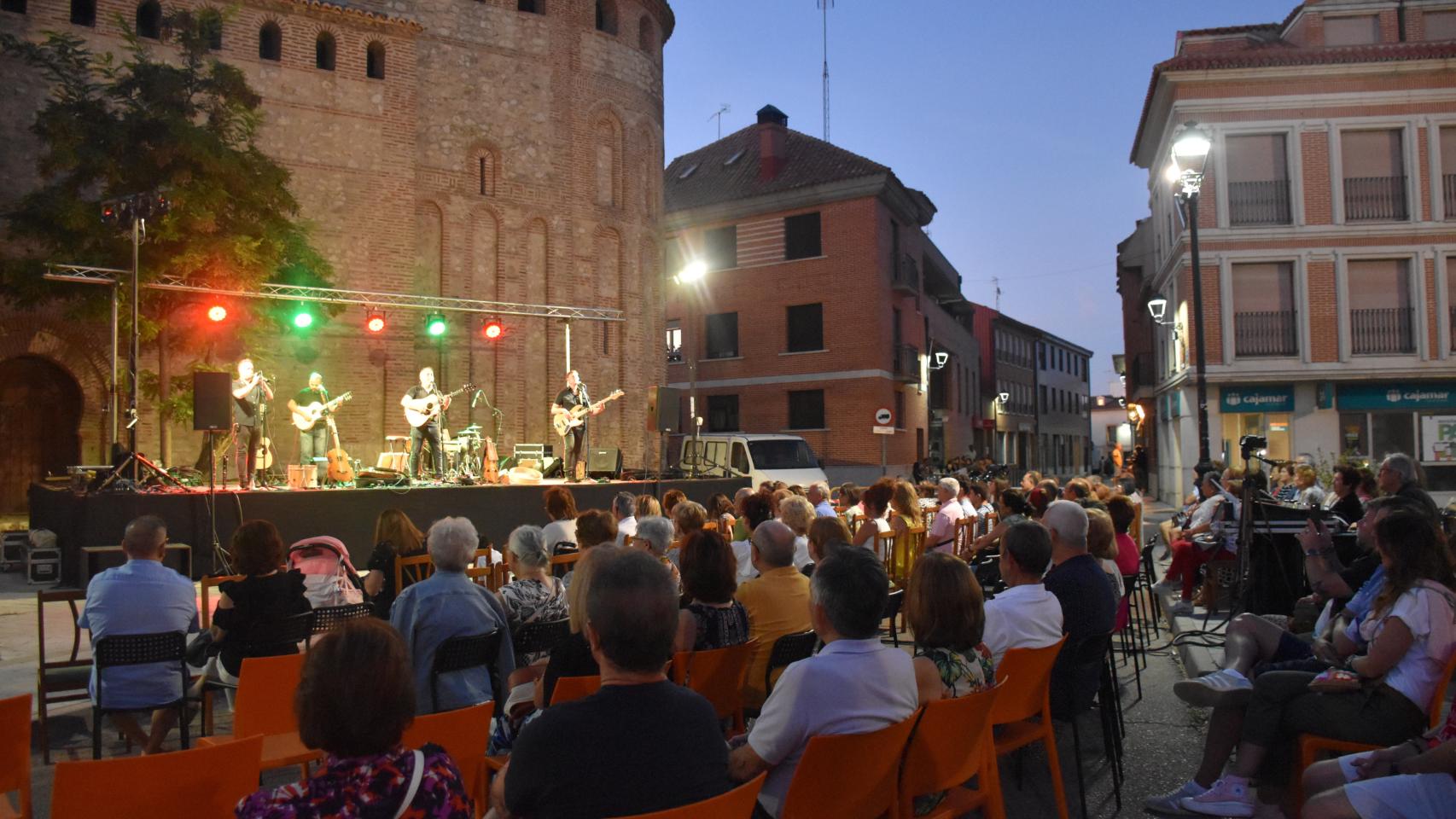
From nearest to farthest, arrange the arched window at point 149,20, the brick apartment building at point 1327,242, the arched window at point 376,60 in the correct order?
the arched window at point 149,20 → the arched window at point 376,60 → the brick apartment building at point 1327,242

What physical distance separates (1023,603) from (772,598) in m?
1.09

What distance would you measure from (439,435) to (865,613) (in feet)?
44.0

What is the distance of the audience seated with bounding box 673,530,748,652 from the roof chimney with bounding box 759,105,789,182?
27.5m

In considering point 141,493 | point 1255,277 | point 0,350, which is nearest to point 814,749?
point 141,493

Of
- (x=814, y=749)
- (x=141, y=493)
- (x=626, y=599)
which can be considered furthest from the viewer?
(x=141, y=493)

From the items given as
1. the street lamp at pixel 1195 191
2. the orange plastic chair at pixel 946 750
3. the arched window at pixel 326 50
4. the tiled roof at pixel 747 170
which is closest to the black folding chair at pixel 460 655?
the orange plastic chair at pixel 946 750

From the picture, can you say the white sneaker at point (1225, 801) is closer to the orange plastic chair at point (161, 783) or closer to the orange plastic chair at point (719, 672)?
the orange plastic chair at point (719, 672)

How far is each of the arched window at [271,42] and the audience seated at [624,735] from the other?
20.6m

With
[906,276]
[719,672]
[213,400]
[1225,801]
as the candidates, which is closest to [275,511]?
[213,400]

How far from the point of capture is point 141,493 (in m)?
11.4

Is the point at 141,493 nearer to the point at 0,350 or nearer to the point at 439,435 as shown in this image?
the point at 439,435

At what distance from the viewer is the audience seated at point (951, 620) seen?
3.55 m

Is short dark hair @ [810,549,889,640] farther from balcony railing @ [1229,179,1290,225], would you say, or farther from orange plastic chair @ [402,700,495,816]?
balcony railing @ [1229,179,1290,225]

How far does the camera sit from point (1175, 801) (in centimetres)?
416
